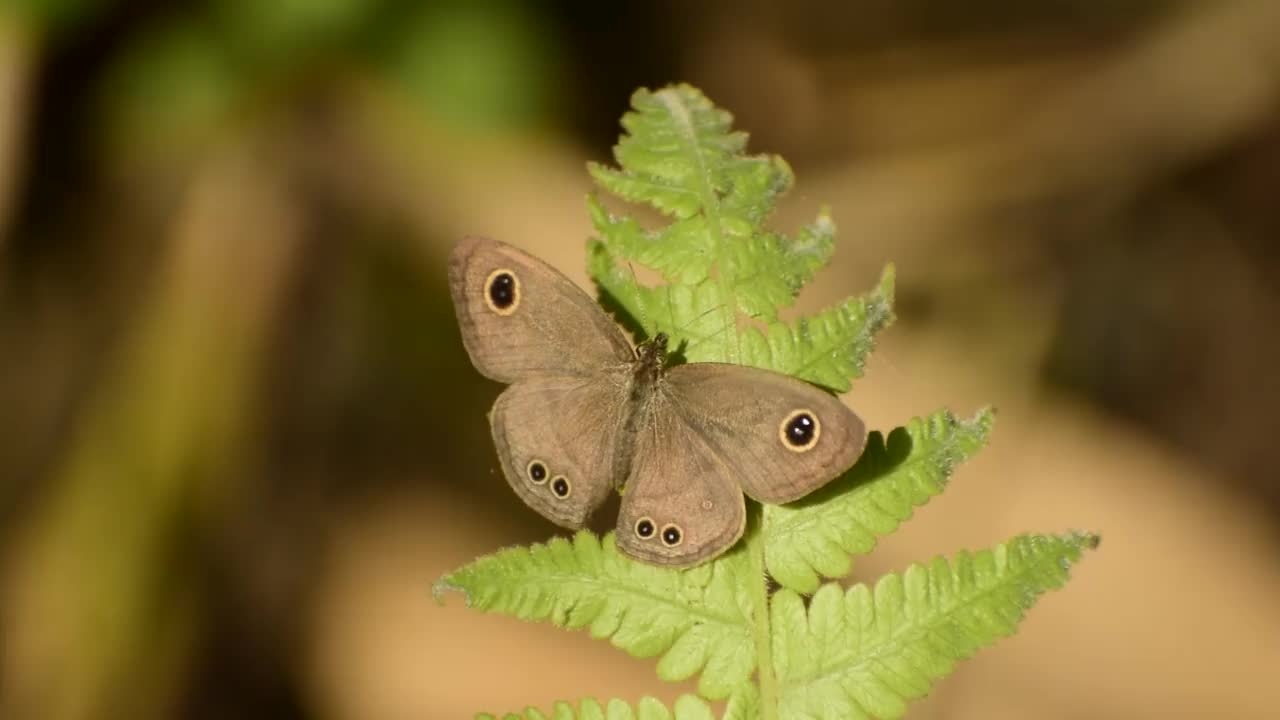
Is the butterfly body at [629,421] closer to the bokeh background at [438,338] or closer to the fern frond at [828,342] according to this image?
the fern frond at [828,342]

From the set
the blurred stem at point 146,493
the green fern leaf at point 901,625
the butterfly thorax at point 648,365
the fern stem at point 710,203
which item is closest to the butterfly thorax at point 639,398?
the butterfly thorax at point 648,365

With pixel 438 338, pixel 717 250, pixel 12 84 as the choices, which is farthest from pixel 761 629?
pixel 12 84

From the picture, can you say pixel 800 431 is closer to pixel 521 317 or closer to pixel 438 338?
pixel 521 317

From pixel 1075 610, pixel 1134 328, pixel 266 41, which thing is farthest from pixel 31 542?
pixel 1134 328

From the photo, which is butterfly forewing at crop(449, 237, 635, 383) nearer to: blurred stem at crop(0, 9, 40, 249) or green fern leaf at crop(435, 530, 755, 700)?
green fern leaf at crop(435, 530, 755, 700)

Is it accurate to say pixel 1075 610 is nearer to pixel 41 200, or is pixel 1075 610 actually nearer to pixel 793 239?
pixel 793 239
